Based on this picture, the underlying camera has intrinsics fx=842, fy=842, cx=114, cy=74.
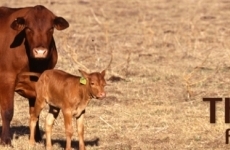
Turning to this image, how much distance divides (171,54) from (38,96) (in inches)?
406

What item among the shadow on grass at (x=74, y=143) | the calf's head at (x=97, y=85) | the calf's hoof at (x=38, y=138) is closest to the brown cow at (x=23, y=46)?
the calf's hoof at (x=38, y=138)

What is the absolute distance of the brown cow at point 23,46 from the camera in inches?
400

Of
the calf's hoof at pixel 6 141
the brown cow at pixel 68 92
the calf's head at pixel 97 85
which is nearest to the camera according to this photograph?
the calf's head at pixel 97 85

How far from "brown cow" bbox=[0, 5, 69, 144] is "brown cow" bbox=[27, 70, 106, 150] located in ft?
1.11

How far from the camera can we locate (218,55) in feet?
64.3

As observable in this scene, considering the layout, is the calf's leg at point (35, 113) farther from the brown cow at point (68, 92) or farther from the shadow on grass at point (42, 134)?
the shadow on grass at point (42, 134)

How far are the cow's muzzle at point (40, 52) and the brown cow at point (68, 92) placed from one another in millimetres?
214

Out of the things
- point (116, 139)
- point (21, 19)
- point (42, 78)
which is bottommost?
point (116, 139)

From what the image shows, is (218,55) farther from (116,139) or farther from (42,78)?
(42,78)

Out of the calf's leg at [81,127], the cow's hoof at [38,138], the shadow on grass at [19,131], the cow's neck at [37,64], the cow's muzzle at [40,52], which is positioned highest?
the cow's muzzle at [40,52]

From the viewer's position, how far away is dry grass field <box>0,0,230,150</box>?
11.5 metres

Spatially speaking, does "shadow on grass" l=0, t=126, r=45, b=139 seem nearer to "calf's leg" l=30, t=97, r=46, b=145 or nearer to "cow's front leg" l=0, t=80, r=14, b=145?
"cow's front leg" l=0, t=80, r=14, b=145

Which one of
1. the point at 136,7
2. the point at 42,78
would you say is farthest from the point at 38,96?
the point at 136,7

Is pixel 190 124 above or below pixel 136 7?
below
